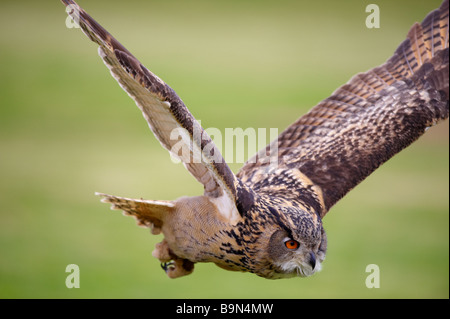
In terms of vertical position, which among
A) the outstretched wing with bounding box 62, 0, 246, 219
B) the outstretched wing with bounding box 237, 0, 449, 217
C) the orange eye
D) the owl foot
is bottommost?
the orange eye

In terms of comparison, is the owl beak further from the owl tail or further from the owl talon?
the owl talon

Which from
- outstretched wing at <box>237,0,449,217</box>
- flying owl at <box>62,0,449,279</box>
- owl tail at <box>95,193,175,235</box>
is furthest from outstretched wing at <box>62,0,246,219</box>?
outstretched wing at <box>237,0,449,217</box>

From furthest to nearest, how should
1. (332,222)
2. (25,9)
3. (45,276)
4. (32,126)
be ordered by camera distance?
(25,9) → (32,126) → (332,222) → (45,276)

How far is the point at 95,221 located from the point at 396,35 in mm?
17111

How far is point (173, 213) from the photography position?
589cm

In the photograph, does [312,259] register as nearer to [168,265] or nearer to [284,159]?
[168,265]

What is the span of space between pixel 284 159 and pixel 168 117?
5.66ft

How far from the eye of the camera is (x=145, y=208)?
19.5 ft

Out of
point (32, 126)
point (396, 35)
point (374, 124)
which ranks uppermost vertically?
point (396, 35)

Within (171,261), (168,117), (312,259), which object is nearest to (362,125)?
(312,259)

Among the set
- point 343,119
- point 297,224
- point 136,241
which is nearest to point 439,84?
point 343,119

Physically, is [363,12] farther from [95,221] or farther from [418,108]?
[418,108]

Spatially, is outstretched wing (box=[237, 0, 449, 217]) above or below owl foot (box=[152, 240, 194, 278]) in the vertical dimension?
above

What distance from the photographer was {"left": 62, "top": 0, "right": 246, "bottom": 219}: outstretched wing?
498 cm
